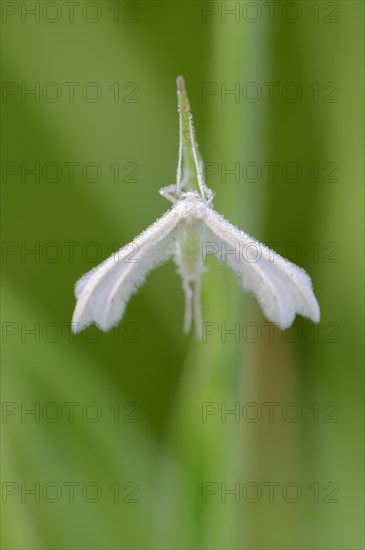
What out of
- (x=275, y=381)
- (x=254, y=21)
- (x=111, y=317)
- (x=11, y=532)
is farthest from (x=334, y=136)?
(x=11, y=532)

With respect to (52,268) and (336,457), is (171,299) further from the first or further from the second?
(336,457)

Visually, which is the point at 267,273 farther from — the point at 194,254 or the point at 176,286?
the point at 176,286

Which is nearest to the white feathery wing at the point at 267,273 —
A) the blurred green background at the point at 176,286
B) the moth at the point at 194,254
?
the moth at the point at 194,254

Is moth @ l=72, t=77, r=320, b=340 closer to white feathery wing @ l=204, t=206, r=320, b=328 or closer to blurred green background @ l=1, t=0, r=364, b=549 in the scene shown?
white feathery wing @ l=204, t=206, r=320, b=328

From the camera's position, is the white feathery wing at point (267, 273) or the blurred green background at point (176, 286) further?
the blurred green background at point (176, 286)

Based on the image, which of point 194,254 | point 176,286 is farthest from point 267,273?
point 176,286

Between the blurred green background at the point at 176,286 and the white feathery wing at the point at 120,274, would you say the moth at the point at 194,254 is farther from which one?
the blurred green background at the point at 176,286
